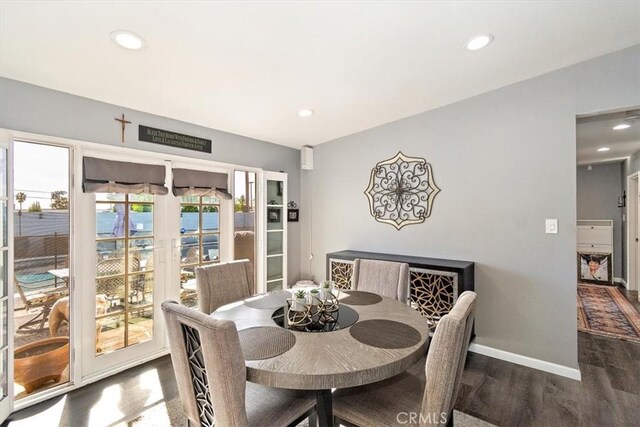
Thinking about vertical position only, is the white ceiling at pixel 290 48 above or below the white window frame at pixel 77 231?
above

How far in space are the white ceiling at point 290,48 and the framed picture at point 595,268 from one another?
4747 millimetres

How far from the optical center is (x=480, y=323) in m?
2.98

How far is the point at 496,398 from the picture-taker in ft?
7.38

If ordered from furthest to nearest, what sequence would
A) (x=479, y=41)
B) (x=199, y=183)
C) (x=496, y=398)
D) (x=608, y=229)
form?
(x=608, y=229) → (x=199, y=183) → (x=496, y=398) → (x=479, y=41)

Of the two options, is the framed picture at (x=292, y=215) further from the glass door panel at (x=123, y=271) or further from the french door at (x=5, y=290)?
the french door at (x=5, y=290)

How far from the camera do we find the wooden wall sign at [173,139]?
2.78 meters

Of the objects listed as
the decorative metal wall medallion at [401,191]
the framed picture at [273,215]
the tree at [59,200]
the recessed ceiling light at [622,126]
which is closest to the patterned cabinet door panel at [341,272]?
the decorative metal wall medallion at [401,191]

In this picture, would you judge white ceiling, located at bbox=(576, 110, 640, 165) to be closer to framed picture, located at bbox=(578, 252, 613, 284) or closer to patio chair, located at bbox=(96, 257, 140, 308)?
framed picture, located at bbox=(578, 252, 613, 284)

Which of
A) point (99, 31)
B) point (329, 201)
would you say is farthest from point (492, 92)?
point (99, 31)

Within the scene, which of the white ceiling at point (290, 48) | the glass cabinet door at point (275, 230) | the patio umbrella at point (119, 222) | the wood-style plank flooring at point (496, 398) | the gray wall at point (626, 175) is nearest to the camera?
the white ceiling at point (290, 48)

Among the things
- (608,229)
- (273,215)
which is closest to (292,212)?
(273,215)

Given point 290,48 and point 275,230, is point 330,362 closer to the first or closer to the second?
point 290,48

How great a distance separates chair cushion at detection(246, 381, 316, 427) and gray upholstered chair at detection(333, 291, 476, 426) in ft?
0.51

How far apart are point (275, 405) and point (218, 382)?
0.38 meters
